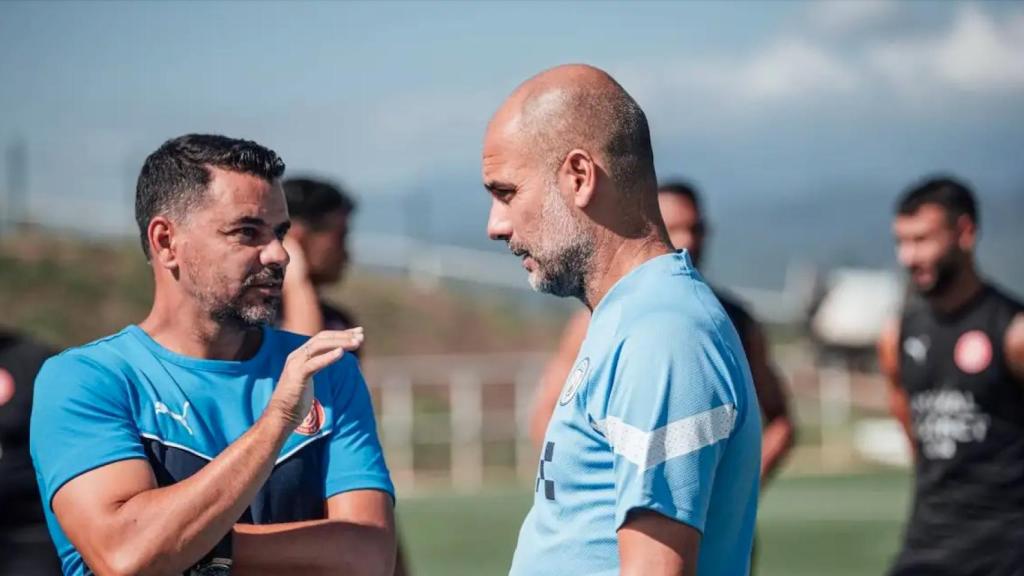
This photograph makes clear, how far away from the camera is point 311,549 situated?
13.1 feet

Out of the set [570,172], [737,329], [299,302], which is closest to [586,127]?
[570,172]

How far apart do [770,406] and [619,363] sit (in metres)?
4.72

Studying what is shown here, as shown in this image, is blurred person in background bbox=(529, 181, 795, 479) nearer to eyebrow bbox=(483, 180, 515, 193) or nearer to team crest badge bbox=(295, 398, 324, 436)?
team crest badge bbox=(295, 398, 324, 436)

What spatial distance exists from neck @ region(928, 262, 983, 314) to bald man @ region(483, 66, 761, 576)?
4.42 meters

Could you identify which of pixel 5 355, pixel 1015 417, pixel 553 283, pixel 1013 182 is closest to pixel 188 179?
pixel 553 283

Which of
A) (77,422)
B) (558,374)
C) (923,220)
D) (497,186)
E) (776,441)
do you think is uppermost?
(497,186)

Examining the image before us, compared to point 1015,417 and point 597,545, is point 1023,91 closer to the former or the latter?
point 1015,417

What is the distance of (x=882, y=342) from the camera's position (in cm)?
835

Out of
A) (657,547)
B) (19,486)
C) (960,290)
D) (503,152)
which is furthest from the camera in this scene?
(960,290)

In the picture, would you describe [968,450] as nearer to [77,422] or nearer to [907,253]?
[907,253]

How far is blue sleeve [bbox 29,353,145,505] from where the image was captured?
387cm

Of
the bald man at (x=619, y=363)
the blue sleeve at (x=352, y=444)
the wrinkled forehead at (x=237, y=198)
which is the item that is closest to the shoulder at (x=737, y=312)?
the blue sleeve at (x=352, y=444)

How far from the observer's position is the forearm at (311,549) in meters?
3.92

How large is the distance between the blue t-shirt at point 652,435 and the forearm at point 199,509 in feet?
2.01
